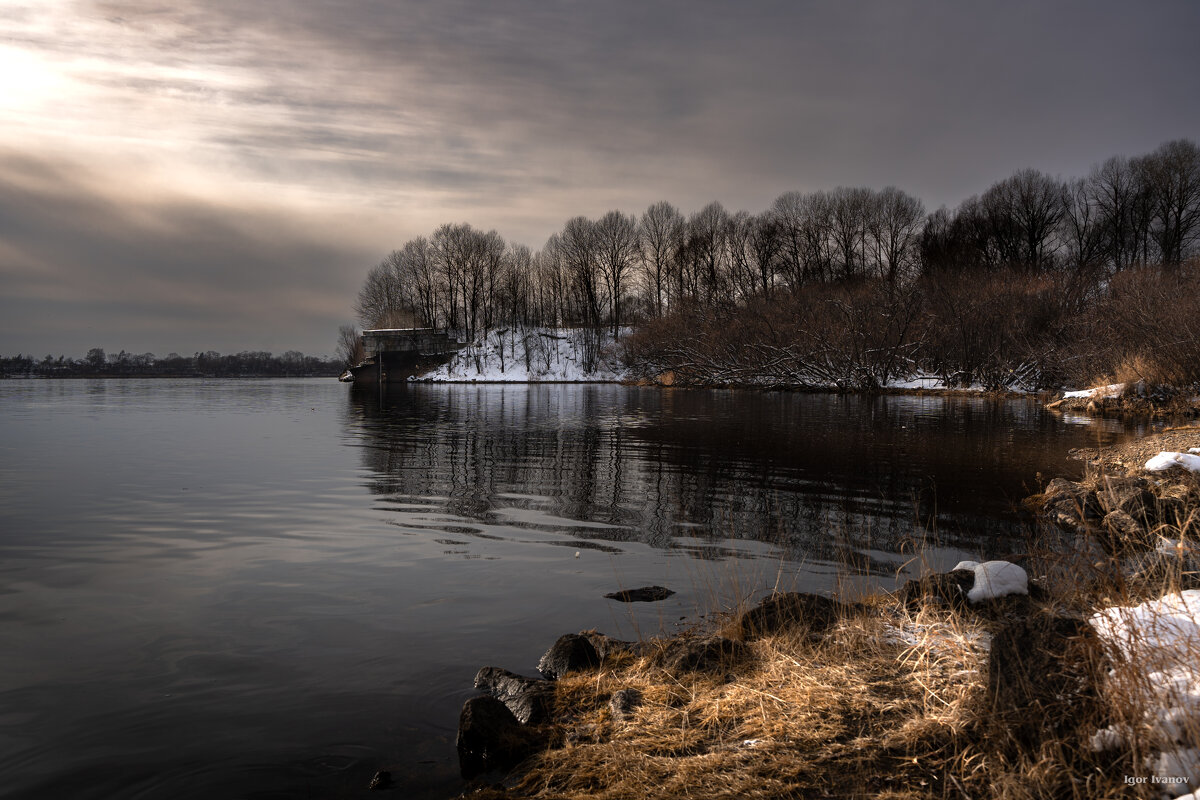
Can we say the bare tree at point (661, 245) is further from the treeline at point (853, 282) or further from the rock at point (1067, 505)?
the rock at point (1067, 505)

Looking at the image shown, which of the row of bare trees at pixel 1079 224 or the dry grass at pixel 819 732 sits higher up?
the row of bare trees at pixel 1079 224

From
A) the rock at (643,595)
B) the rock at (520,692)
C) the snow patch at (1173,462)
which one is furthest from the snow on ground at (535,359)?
the rock at (520,692)

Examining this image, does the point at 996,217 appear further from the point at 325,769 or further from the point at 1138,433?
the point at 325,769

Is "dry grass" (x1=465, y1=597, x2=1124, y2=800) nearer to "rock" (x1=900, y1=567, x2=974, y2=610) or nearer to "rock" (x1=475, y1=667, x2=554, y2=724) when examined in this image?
"rock" (x1=475, y1=667, x2=554, y2=724)

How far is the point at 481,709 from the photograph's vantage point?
496 centimetres

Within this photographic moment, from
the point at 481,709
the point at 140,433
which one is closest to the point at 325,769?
the point at 481,709

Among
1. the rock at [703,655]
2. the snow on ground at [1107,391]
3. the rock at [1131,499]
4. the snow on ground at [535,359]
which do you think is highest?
the snow on ground at [535,359]

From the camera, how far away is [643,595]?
8328mm

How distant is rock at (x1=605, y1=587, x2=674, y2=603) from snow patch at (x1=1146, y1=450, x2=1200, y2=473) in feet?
35.7

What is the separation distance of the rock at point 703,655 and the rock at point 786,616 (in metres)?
0.40

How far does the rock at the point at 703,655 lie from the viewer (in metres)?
5.55

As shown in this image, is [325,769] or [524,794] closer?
[524,794]

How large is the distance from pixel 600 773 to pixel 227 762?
106 inches

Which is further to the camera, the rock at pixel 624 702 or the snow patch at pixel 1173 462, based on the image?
the snow patch at pixel 1173 462
